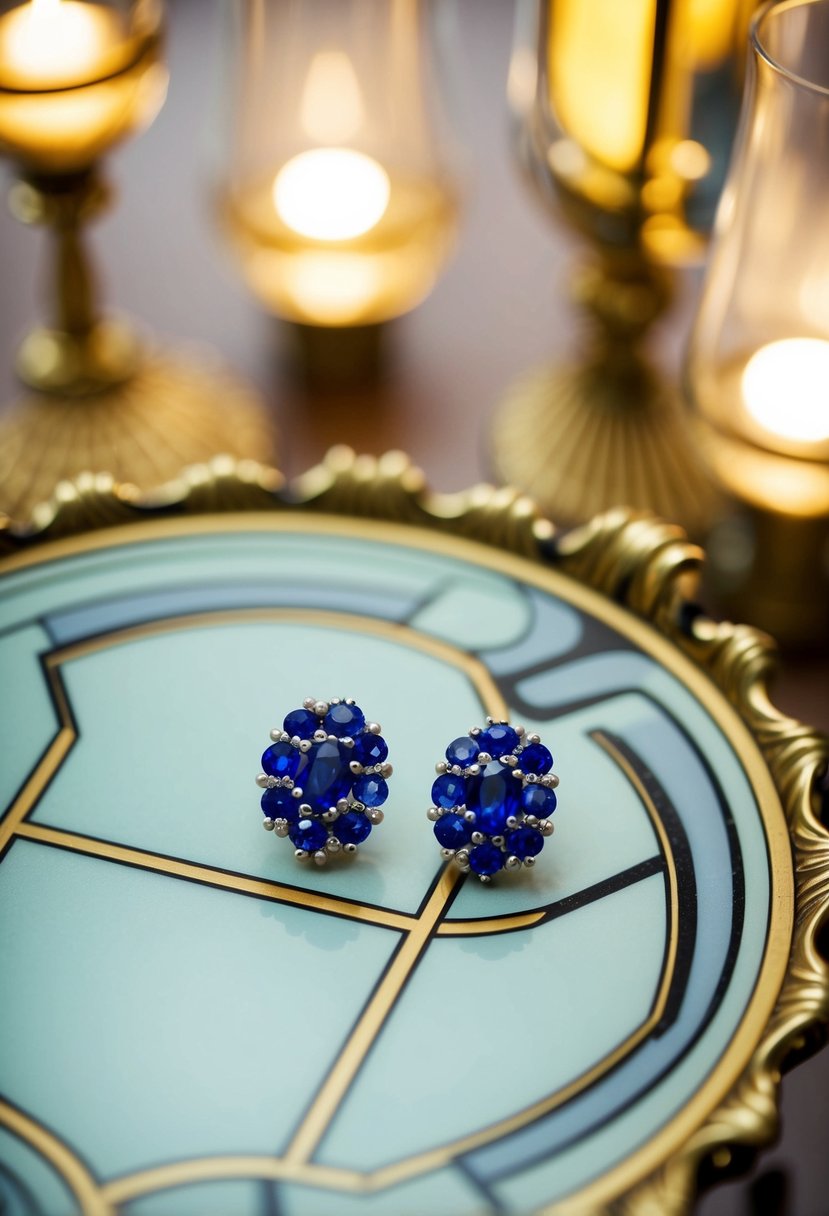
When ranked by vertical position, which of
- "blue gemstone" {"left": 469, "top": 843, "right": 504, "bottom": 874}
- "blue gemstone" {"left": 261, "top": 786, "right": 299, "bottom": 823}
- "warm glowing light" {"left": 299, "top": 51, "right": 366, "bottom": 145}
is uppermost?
"warm glowing light" {"left": 299, "top": 51, "right": 366, "bottom": 145}

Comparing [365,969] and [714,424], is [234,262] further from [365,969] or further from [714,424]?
[365,969]

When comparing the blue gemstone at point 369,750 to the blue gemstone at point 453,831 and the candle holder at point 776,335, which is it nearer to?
the blue gemstone at point 453,831

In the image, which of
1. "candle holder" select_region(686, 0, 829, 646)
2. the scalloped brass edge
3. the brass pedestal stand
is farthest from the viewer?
the brass pedestal stand

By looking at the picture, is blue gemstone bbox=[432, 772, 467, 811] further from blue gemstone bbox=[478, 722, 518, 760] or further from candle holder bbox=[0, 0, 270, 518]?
candle holder bbox=[0, 0, 270, 518]

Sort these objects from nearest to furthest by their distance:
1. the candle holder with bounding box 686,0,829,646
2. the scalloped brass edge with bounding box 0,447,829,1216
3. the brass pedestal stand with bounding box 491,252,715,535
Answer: the scalloped brass edge with bounding box 0,447,829,1216 → the candle holder with bounding box 686,0,829,646 → the brass pedestal stand with bounding box 491,252,715,535

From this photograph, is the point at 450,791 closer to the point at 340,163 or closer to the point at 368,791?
the point at 368,791

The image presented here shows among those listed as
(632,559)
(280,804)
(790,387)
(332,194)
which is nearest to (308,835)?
(280,804)

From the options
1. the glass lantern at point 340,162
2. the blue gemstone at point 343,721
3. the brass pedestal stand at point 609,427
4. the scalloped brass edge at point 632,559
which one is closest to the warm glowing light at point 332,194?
the glass lantern at point 340,162

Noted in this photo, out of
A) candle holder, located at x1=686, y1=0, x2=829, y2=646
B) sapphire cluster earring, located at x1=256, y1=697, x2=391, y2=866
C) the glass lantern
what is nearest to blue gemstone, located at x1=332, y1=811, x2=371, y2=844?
sapphire cluster earring, located at x1=256, y1=697, x2=391, y2=866
